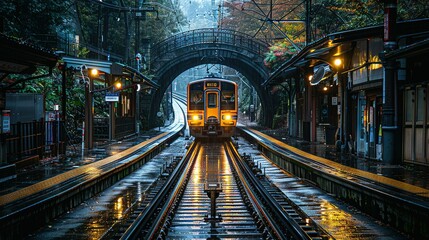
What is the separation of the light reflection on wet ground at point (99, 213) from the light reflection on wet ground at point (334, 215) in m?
3.20

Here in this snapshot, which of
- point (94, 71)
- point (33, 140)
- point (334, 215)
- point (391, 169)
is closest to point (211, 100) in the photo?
point (94, 71)

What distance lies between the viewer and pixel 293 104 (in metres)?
28.8

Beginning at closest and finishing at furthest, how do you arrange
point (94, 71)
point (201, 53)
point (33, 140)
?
point (33, 140) < point (94, 71) < point (201, 53)

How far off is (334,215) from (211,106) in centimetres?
1784

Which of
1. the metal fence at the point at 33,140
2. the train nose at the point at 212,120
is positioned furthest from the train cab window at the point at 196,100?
the metal fence at the point at 33,140

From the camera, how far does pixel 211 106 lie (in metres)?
26.3

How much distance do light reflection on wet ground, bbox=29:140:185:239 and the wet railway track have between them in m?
0.56

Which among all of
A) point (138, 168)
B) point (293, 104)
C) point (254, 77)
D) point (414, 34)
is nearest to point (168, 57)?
point (254, 77)

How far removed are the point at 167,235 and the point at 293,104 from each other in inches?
874

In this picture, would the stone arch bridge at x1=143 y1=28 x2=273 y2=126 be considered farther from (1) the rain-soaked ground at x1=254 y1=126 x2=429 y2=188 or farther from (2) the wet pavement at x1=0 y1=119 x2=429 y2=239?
(1) the rain-soaked ground at x1=254 y1=126 x2=429 y2=188

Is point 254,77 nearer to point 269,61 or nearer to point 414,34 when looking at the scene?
point 269,61

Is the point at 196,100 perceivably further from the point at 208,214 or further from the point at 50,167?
the point at 208,214

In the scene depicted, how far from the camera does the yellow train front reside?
26109mm

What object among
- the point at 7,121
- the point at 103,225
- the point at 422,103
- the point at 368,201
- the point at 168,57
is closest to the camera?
the point at 103,225
